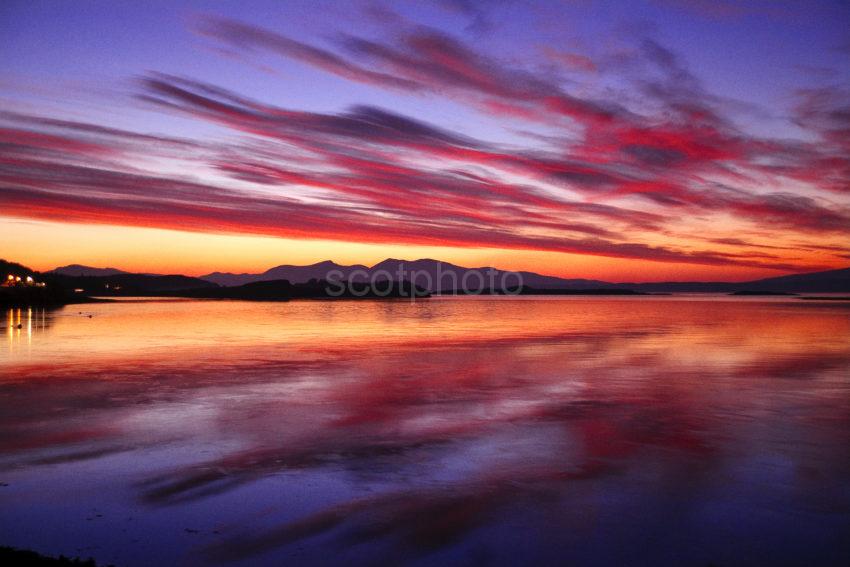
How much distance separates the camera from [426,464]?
1058cm

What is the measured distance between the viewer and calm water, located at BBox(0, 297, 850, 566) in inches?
296

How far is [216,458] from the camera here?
10758 mm

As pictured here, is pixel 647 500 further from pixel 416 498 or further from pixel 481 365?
pixel 481 365

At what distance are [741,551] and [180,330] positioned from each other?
1506 inches

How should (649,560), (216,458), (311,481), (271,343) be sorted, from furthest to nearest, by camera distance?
(271,343) < (216,458) < (311,481) < (649,560)

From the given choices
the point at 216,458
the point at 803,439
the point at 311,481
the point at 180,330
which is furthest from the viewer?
the point at 180,330

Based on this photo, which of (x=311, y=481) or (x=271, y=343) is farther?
(x=271, y=343)

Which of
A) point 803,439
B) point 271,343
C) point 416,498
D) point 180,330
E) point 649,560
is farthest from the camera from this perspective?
point 180,330

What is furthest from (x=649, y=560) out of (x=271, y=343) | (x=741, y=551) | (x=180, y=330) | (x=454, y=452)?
(x=180, y=330)

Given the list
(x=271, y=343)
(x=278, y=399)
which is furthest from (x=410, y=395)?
(x=271, y=343)

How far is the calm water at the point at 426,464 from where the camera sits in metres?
7.51

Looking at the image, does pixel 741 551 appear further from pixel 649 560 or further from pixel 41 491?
pixel 41 491

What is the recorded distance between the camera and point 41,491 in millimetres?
8922

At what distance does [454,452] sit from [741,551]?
505 cm
